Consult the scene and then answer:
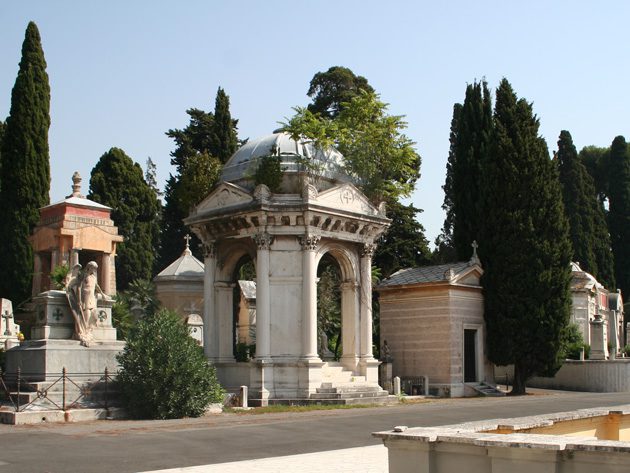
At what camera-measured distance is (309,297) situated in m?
26.0

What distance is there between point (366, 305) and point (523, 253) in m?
8.19

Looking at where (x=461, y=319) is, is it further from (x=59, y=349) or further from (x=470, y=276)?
(x=59, y=349)

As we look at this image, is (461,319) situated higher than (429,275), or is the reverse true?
(429,275)

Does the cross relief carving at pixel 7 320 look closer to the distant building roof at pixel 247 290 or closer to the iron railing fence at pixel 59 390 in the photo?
the distant building roof at pixel 247 290

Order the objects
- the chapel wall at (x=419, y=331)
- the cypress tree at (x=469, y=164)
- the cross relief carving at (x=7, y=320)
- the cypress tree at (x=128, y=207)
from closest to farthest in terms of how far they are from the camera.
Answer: the chapel wall at (x=419, y=331) < the cross relief carving at (x=7, y=320) < the cypress tree at (x=469, y=164) < the cypress tree at (x=128, y=207)

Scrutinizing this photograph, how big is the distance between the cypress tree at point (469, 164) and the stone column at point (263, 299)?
12005mm

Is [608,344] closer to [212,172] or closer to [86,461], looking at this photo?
[212,172]

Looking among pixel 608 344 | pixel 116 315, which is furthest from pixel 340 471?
pixel 608 344

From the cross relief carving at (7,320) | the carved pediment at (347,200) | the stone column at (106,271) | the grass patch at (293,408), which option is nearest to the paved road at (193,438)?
the grass patch at (293,408)

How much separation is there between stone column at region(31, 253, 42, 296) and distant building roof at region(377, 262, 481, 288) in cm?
1904

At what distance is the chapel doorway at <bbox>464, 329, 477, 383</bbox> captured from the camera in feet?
107

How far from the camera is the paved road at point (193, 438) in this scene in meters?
12.6

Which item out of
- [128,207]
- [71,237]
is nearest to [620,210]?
[128,207]

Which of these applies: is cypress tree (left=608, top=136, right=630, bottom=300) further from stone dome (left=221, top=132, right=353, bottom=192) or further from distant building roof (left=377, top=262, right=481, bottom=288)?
stone dome (left=221, top=132, right=353, bottom=192)
